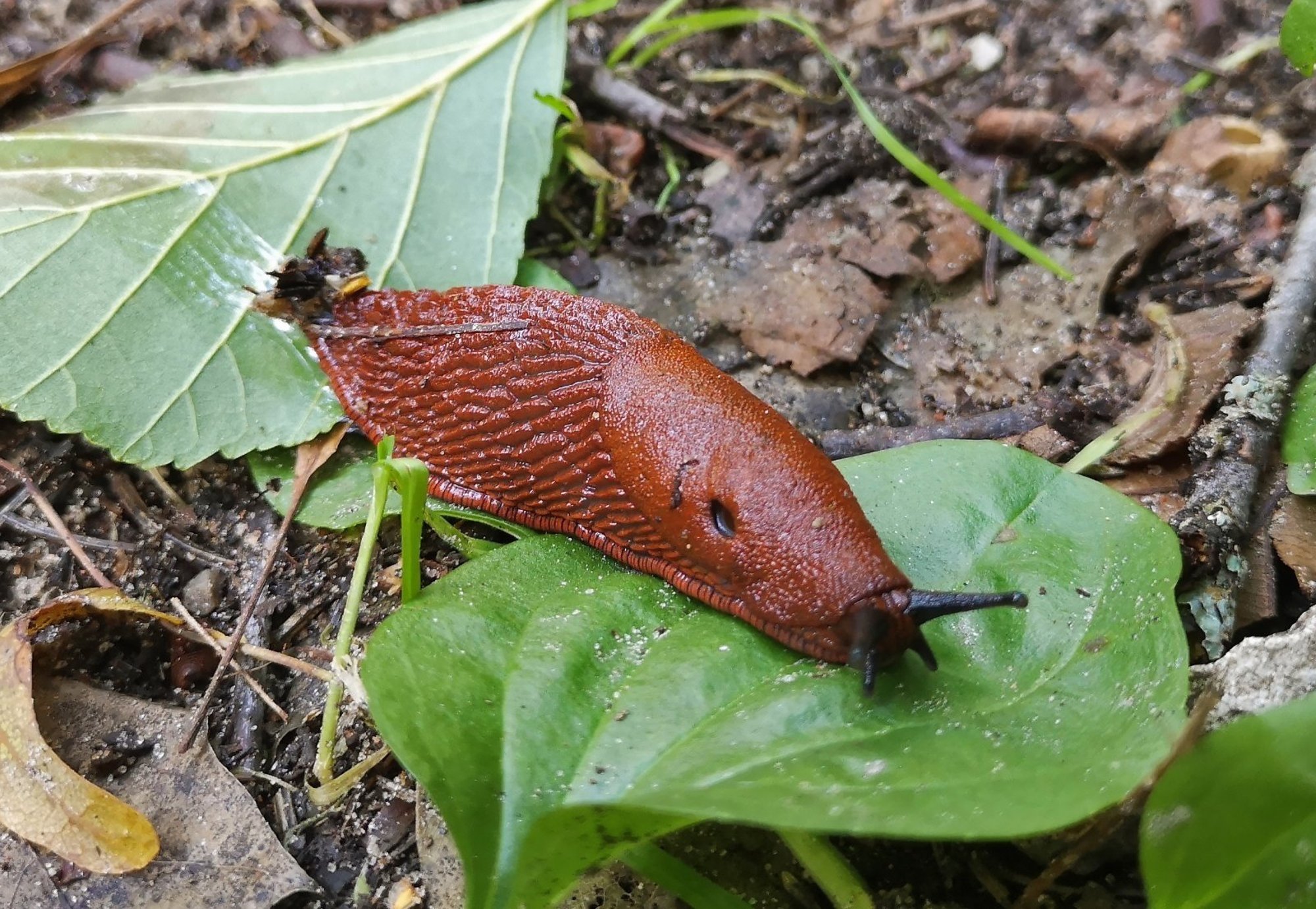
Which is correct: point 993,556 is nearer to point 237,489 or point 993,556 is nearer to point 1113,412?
point 1113,412

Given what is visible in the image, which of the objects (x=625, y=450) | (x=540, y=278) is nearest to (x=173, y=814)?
(x=625, y=450)

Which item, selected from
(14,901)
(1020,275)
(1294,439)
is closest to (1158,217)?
(1020,275)

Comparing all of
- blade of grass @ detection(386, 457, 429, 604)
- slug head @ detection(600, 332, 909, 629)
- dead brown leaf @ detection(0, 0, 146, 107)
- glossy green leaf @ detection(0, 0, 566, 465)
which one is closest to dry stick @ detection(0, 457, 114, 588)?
glossy green leaf @ detection(0, 0, 566, 465)

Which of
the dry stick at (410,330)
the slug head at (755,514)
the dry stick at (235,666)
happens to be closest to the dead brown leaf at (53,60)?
the dry stick at (410,330)

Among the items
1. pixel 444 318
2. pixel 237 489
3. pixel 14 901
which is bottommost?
pixel 14 901

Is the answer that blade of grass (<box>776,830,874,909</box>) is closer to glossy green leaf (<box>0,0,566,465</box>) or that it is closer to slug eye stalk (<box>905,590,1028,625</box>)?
slug eye stalk (<box>905,590,1028,625</box>)

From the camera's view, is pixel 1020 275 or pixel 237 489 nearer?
pixel 237 489

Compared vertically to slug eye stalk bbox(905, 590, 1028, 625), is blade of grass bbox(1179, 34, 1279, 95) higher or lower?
higher
